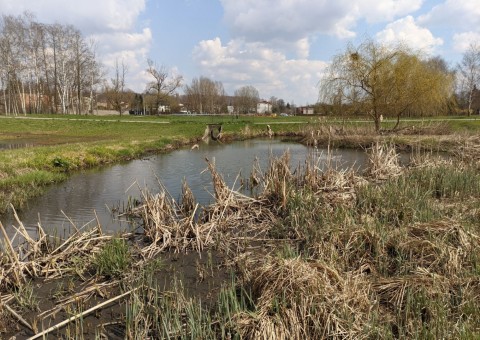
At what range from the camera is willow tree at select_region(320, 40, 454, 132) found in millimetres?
27328

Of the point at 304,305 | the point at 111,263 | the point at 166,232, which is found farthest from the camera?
the point at 166,232

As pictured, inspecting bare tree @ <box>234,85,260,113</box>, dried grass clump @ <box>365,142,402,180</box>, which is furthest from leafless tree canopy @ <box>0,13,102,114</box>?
dried grass clump @ <box>365,142,402,180</box>

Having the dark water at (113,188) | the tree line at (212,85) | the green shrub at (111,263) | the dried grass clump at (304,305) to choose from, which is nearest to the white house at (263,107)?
the tree line at (212,85)

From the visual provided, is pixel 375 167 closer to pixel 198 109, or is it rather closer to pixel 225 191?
pixel 225 191

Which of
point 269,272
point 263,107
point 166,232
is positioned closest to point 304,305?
point 269,272

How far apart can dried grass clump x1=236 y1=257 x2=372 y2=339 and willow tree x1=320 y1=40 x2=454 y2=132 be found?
82.3 ft

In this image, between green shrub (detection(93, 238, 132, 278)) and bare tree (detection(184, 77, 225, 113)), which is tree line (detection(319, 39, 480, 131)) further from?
bare tree (detection(184, 77, 225, 113))

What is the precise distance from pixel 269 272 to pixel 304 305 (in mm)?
618

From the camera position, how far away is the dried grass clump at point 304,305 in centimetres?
384

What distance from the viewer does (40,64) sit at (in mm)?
56781

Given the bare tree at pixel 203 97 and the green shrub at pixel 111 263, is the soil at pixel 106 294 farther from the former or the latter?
the bare tree at pixel 203 97

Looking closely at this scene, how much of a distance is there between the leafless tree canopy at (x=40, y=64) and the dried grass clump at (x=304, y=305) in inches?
2246

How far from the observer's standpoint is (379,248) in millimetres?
5664

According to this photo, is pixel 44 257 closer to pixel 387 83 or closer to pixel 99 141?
pixel 99 141
